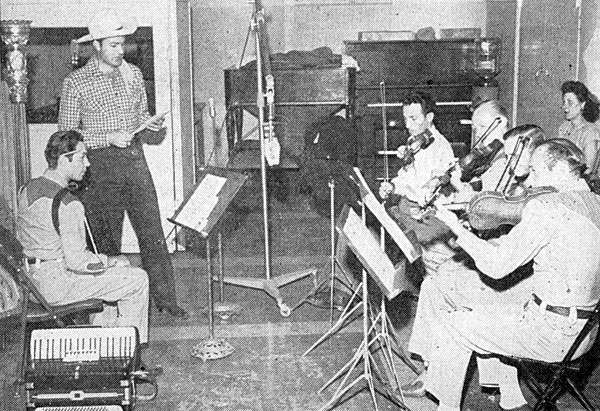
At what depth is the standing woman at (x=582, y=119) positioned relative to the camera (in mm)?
6656

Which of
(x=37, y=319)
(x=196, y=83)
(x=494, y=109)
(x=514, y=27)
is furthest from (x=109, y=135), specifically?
(x=514, y=27)

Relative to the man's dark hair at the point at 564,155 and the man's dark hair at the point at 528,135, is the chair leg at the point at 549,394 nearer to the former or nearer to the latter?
the man's dark hair at the point at 564,155

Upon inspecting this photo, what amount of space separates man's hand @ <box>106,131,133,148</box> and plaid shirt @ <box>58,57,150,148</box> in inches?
1.8

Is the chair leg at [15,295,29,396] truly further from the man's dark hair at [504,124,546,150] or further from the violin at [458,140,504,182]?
the man's dark hair at [504,124,546,150]

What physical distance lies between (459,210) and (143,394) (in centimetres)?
219

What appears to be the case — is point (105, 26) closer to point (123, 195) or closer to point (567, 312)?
point (123, 195)

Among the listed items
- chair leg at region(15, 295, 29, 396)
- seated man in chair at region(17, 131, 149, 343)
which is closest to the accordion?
chair leg at region(15, 295, 29, 396)

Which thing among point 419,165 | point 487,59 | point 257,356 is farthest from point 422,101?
point 487,59

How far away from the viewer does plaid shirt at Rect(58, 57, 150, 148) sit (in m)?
5.85

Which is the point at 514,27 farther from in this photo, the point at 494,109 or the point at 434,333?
the point at 434,333

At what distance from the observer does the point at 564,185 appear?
3.81m

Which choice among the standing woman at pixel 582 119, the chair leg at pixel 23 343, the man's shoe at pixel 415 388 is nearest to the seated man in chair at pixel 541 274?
the man's shoe at pixel 415 388

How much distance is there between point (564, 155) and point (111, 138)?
3346mm

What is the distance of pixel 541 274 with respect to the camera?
12.4 ft
